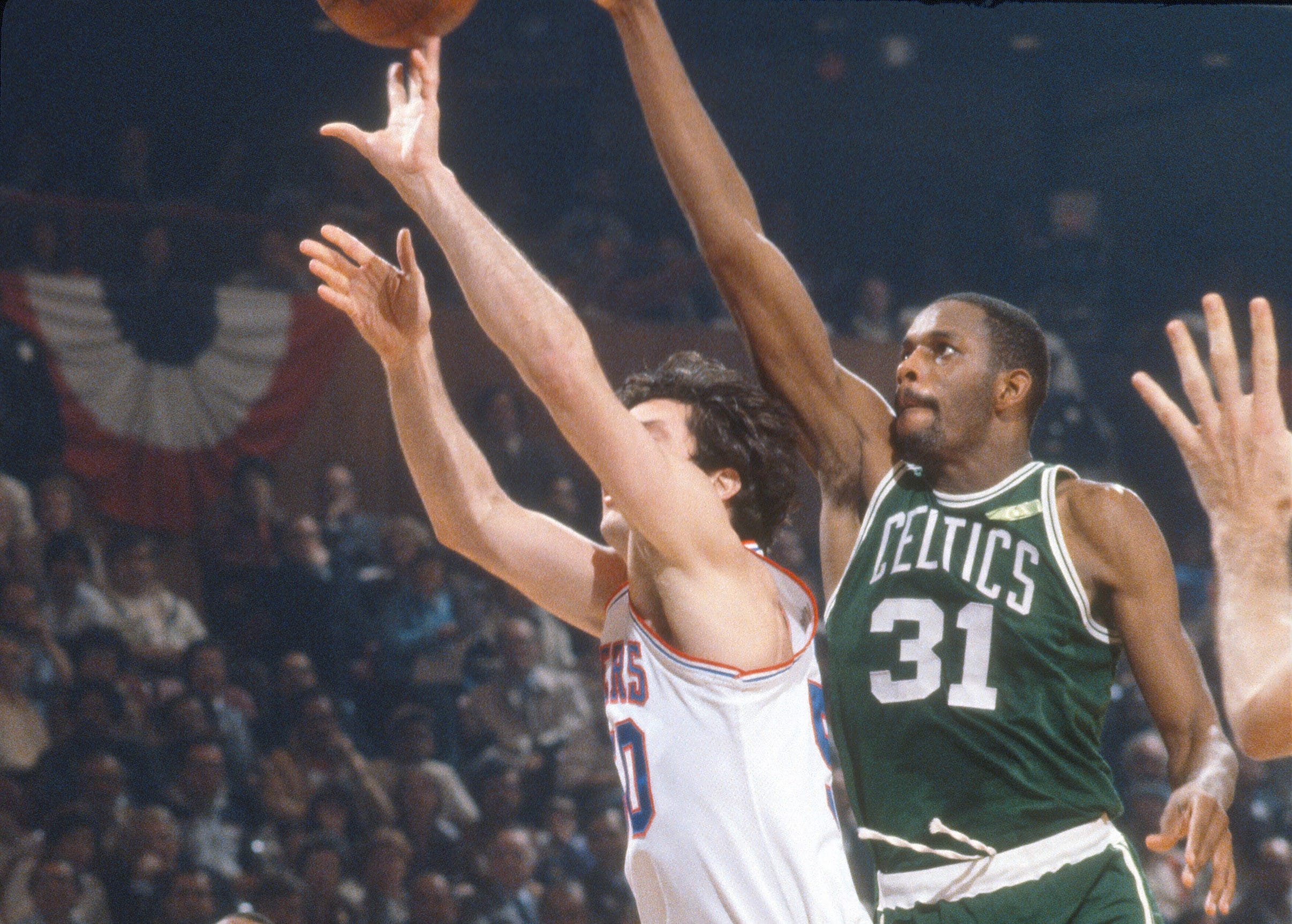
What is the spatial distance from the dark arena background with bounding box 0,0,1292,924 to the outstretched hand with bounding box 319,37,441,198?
3982 mm

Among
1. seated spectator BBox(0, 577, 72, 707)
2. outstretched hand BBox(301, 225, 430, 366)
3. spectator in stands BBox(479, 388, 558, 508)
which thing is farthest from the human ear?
spectator in stands BBox(479, 388, 558, 508)

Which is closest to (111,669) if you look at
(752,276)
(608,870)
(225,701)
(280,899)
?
(225,701)

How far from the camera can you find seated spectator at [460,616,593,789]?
6.59 m

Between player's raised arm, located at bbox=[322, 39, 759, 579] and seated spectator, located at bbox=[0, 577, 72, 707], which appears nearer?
player's raised arm, located at bbox=[322, 39, 759, 579]

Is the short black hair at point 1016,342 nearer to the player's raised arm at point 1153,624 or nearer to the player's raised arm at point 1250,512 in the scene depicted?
the player's raised arm at point 1153,624

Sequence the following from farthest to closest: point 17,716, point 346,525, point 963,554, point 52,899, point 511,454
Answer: point 511,454, point 346,525, point 17,716, point 52,899, point 963,554

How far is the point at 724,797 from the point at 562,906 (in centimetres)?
417

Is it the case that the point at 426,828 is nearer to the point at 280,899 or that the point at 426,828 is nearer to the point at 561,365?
the point at 280,899

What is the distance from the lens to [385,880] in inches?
229

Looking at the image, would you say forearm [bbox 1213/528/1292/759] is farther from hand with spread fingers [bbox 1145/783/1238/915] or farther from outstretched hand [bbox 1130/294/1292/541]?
hand with spread fingers [bbox 1145/783/1238/915]

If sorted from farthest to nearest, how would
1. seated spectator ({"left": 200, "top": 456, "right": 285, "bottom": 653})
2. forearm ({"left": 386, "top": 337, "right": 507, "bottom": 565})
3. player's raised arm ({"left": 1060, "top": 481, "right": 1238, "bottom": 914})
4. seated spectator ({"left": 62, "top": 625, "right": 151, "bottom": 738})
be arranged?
1. seated spectator ({"left": 200, "top": 456, "right": 285, "bottom": 653})
2. seated spectator ({"left": 62, "top": 625, "right": 151, "bottom": 738})
3. forearm ({"left": 386, "top": 337, "right": 507, "bottom": 565})
4. player's raised arm ({"left": 1060, "top": 481, "right": 1238, "bottom": 914})

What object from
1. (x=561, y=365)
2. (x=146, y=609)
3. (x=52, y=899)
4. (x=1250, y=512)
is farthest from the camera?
(x=146, y=609)

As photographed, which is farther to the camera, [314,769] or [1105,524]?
[314,769]

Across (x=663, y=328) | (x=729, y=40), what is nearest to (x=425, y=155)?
(x=663, y=328)
